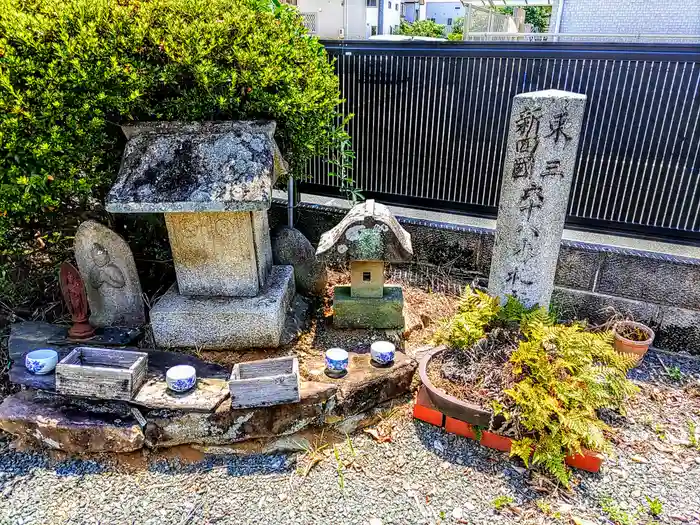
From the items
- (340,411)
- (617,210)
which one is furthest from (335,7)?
(340,411)

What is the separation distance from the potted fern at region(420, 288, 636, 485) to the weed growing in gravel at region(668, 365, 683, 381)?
39.8 inches

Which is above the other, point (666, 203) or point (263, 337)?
point (666, 203)

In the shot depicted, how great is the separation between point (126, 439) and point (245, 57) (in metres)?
2.85

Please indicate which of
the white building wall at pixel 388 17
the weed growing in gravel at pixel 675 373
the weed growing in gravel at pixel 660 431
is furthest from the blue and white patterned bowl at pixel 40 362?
the white building wall at pixel 388 17

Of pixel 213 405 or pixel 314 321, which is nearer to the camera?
pixel 213 405

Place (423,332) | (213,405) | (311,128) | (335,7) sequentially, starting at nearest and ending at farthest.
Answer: (213,405) → (311,128) → (423,332) → (335,7)

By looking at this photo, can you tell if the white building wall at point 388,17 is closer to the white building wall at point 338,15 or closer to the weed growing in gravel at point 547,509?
the white building wall at point 338,15

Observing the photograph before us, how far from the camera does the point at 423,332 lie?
4684mm

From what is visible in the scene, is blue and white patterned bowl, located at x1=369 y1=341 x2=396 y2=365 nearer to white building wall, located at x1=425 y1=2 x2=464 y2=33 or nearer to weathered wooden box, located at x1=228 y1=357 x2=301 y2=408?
weathered wooden box, located at x1=228 y1=357 x2=301 y2=408

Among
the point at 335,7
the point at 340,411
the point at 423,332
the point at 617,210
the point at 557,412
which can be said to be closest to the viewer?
the point at 557,412

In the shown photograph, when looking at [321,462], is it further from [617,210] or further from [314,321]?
[617,210]

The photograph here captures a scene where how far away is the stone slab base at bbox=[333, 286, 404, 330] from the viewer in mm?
4344

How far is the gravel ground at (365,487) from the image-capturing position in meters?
2.91

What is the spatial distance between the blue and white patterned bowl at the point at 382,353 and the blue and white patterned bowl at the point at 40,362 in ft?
7.90
